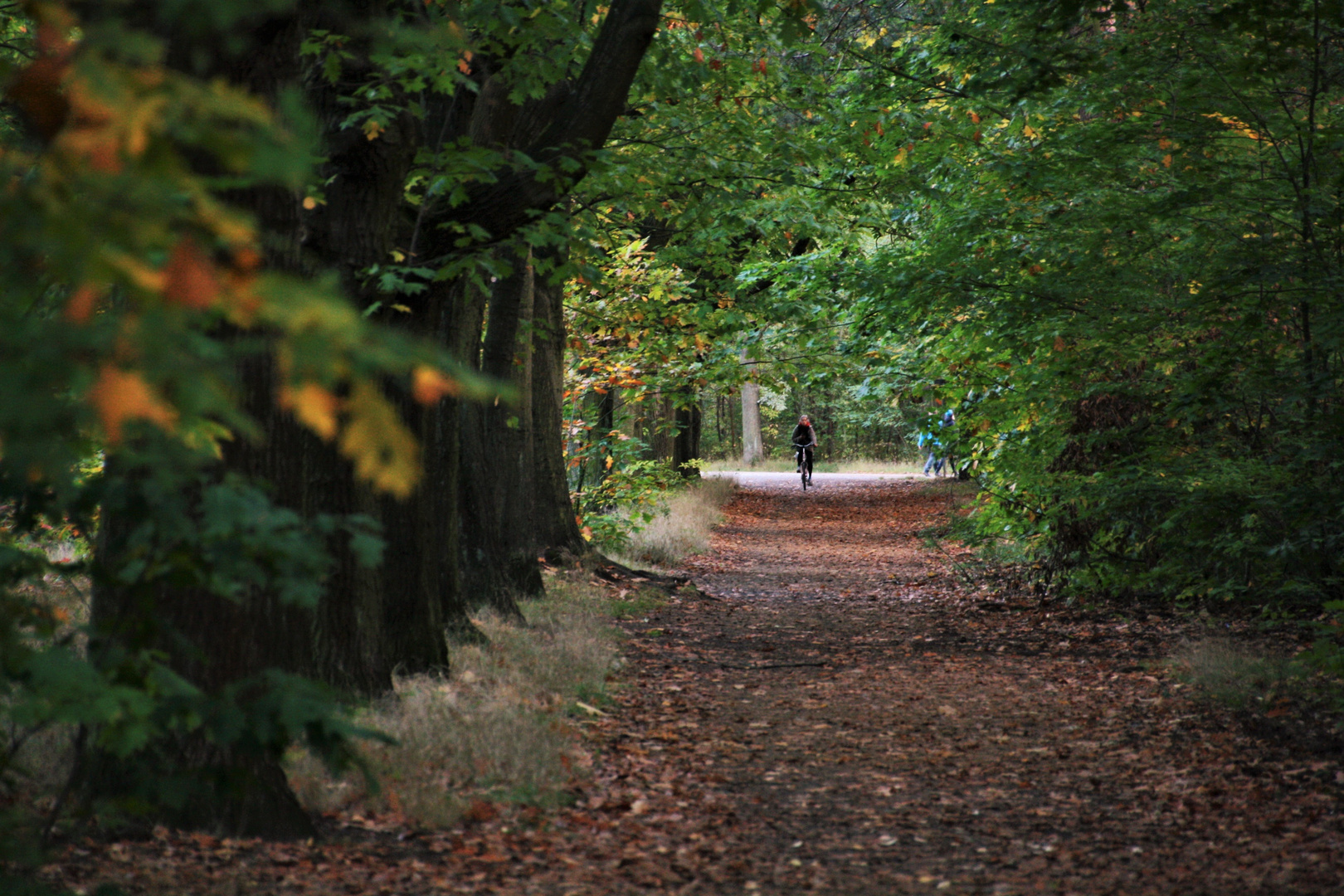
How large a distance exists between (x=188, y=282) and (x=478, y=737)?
180 inches

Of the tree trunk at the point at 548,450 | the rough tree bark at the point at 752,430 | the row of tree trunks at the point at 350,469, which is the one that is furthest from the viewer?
the rough tree bark at the point at 752,430

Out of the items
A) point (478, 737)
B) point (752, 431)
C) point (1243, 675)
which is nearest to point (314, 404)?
point (478, 737)

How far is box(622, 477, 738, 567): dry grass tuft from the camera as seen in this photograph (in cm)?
1549

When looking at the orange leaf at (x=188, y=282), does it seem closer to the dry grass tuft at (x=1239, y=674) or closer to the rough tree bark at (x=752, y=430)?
the dry grass tuft at (x=1239, y=674)

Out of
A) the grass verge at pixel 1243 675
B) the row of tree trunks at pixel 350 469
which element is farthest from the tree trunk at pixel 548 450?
the grass verge at pixel 1243 675

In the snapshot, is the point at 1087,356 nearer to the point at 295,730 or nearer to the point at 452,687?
the point at 452,687

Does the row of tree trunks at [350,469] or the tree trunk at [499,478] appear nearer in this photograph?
the row of tree trunks at [350,469]

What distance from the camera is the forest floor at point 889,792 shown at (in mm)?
4344

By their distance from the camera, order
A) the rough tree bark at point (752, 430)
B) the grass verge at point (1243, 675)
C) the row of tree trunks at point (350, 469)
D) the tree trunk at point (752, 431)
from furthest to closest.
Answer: the tree trunk at point (752, 431) < the rough tree bark at point (752, 430) < the grass verge at point (1243, 675) < the row of tree trunks at point (350, 469)

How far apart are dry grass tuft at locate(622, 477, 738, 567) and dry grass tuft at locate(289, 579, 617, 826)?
7.02 m

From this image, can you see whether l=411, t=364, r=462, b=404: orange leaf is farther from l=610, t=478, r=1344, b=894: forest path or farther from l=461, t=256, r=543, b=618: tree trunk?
l=461, t=256, r=543, b=618: tree trunk

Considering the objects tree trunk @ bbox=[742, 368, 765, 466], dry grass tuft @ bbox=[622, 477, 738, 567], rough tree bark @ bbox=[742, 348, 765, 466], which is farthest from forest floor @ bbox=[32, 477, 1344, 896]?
tree trunk @ bbox=[742, 368, 765, 466]

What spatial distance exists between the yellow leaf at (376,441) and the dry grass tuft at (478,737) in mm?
1982

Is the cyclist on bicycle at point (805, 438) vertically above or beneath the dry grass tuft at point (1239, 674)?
above
